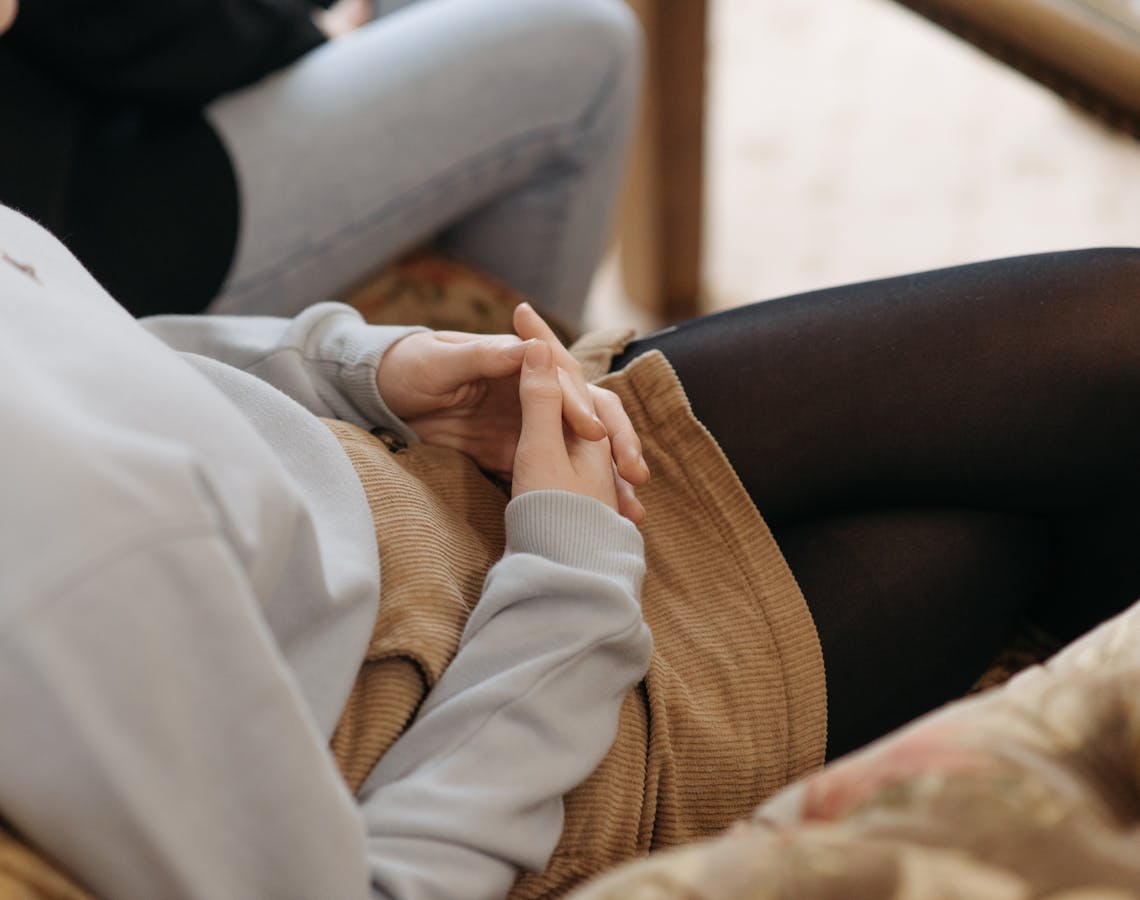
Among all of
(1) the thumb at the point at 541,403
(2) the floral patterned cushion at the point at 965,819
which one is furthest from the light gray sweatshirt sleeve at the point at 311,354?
(2) the floral patterned cushion at the point at 965,819

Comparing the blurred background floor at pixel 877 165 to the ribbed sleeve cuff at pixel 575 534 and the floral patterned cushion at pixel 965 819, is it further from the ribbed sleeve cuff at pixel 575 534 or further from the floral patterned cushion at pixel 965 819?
the floral patterned cushion at pixel 965 819

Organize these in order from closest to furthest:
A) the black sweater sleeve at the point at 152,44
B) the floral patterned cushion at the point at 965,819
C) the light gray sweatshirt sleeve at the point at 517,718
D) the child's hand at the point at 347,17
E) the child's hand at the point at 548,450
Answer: the floral patterned cushion at the point at 965,819
the light gray sweatshirt sleeve at the point at 517,718
the child's hand at the point at 548,450
the black sweater sleeve at the point at 152,44
the child's hand at the point at 347,17

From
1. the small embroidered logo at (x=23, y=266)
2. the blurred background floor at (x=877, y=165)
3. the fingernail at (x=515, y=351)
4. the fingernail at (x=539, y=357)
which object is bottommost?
the blurred background floor at (x=877, y=165)

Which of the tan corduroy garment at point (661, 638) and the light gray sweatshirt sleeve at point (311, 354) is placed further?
the light gray sweatshirt sleeve at point (311, 354)

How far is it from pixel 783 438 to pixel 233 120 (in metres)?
0.56

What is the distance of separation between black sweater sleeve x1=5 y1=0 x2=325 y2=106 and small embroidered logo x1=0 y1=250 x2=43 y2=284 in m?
0.41

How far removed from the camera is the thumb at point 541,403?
2.02ft

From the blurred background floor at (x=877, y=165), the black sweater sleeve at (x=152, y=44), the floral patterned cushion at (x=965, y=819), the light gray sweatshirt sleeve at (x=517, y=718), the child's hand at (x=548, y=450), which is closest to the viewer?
the floral patterned cushion at (x=965, y=819)

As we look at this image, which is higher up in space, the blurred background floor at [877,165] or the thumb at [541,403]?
the thumb at [541,403]

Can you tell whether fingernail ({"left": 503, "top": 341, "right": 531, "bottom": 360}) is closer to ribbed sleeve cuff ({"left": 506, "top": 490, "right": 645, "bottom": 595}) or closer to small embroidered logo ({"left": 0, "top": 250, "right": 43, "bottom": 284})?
ribbed sleeve cuff ({"left": 506, "top": 490, "right": 645, "bottom": 595})

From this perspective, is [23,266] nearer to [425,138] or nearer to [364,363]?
[364,363]

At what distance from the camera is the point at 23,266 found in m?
0.54

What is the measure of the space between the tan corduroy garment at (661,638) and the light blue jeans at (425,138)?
13.9 inches

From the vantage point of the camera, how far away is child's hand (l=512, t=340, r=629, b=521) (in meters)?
0.61
